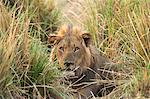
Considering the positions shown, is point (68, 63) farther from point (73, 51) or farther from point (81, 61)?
point (81, 61)

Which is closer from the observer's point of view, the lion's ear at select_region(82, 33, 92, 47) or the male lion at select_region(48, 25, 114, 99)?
the male lion at select_region(48, 25, 114, 99)

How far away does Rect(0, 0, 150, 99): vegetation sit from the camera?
5.47 meters

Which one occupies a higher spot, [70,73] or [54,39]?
[54,39]

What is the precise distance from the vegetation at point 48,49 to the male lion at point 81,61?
0.15 metres

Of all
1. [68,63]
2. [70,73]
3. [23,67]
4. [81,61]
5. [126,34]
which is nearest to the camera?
[23,67]

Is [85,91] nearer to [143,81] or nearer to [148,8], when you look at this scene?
[143,81]

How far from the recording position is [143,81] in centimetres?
588

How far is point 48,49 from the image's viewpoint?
6242 mm

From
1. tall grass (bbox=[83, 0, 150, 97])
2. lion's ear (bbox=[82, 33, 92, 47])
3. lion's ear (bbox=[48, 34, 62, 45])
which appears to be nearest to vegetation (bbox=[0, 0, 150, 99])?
tall grass (bbox=[83, 0, 150, 97])

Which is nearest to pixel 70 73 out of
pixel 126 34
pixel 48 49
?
pixel 48 49

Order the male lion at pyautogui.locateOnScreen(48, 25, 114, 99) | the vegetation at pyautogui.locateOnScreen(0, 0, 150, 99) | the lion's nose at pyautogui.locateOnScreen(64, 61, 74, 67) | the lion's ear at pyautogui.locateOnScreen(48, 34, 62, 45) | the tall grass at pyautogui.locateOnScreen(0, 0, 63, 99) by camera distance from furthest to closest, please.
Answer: the lion's ear at pyautogui.locateOnScreen(48, 34, 62, 45)
the male lion at pyautogui.locateOnScreen(48, 25, 114, 99)
the lion's nose at pyautogui.locateOnScreen(64, 61, 74, 67)
the vegetation at pyautogui.locateOnScreen(0, 0, 150, 99)
the tall grass at pyautogui.locateOnScreen(0, 0, 63, 99)

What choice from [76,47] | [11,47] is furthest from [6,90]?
[76,47]

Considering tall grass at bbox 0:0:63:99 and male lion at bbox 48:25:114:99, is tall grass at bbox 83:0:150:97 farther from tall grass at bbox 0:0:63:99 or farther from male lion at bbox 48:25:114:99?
tall grass at bbox 0:0:63:99

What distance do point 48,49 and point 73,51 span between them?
30 centimetres
